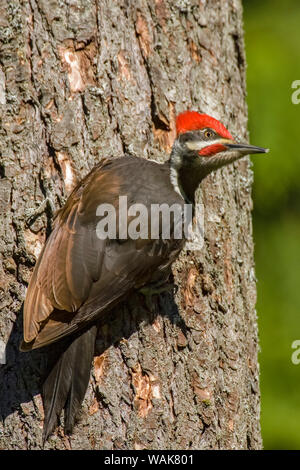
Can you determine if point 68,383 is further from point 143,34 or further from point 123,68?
point 143,34

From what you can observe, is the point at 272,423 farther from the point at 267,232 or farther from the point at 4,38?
the point at 4,38

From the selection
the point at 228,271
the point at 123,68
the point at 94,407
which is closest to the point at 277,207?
the point at 228,271

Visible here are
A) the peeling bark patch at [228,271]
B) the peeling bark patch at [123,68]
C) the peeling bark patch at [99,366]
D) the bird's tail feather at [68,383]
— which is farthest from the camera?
the peeling bark patch at [228,271]

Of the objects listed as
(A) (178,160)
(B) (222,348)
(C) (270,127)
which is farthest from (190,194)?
(C) (270,127)

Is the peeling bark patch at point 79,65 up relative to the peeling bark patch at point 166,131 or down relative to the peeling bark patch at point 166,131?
up

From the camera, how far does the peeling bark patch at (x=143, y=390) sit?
2.99m

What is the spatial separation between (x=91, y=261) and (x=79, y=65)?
2.85 feet

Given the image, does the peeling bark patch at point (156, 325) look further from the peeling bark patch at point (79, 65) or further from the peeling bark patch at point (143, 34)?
the peeling bark patch at point (143, 34)

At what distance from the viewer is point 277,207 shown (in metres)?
5.42

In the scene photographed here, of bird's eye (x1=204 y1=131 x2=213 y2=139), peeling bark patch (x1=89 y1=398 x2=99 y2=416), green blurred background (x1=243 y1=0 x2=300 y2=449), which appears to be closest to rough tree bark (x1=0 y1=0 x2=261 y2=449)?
peeling bark patch (x1=89 y1=398 x2=99 y2=416)

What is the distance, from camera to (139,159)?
10.5 ft

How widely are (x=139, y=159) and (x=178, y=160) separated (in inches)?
10.1

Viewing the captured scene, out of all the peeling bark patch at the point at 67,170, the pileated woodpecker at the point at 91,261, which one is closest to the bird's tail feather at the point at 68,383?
the pileated woodpecker at the point at 91,261

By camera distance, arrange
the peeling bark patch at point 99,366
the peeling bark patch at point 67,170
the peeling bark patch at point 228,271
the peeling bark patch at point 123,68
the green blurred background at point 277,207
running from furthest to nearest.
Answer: the green blurred background at point 277,207
the peeling bark patch at point 228,271
the peeling bark patch at point 123,68
the peeling bark patch at point 67,170
the peeling bark patch at point 99,366
